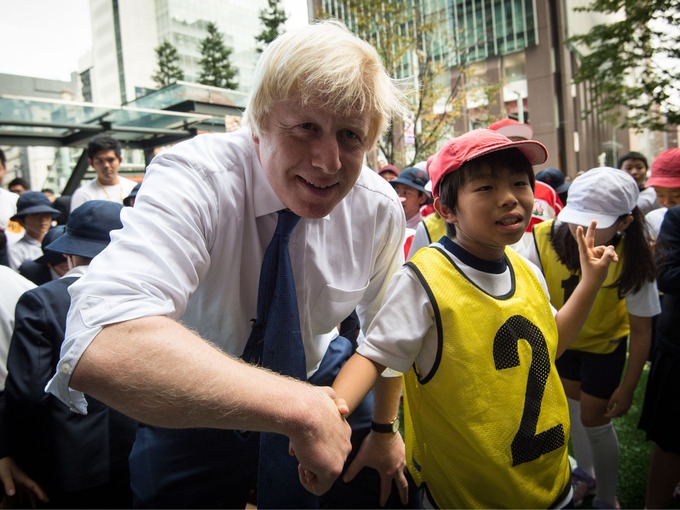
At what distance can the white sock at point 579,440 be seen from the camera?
298 centimetres

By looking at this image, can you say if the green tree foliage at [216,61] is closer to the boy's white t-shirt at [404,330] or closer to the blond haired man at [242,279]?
the blond haired man at [242,279]

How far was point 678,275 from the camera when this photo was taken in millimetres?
2293

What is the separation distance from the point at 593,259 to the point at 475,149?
66cm

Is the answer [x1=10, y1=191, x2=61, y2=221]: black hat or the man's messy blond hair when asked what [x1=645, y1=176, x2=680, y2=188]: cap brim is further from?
[x1=10, y1=191, x2=61, y2=221]: black hat

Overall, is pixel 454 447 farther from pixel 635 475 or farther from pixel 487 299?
pixel 635 475

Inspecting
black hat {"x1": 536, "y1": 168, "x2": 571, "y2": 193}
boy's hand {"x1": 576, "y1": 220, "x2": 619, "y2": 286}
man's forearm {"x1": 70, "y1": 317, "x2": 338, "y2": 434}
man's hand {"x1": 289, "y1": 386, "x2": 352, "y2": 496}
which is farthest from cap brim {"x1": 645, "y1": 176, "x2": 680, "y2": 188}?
man's forearm {"x1": 70, "y1": 317, "x2": 338, "y2": 434}

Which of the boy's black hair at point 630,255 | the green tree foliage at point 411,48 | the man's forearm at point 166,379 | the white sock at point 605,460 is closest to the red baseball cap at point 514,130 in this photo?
the boy's black hair at point 630,255

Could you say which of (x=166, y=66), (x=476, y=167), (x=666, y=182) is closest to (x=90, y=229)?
(x=476, y=167)

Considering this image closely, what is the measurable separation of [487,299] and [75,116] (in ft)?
28.0

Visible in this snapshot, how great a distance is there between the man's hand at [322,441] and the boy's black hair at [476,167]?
3.03ft

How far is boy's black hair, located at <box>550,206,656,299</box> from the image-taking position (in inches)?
98.7

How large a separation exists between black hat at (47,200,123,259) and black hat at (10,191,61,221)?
91.6 inches

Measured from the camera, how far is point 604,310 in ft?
8.82

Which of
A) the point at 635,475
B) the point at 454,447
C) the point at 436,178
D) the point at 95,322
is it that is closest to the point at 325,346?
the point at 454,447
